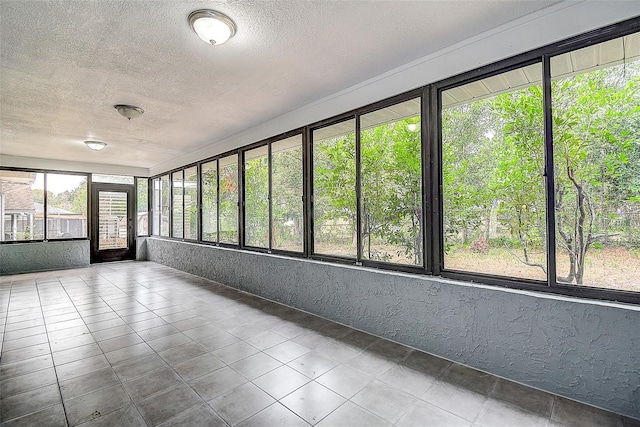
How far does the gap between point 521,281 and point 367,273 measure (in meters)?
1.41

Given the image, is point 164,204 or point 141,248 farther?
point 141,248

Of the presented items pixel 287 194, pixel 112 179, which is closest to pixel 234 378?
pixel 287 194

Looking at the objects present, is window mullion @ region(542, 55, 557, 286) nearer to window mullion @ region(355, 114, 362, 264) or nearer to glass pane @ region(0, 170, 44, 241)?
window mullion @ region(355, 114, 362, 264)

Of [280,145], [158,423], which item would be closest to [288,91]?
[280,145]

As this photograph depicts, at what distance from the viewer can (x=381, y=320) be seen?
10.5 feet

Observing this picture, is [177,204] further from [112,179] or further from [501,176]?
[501,176]

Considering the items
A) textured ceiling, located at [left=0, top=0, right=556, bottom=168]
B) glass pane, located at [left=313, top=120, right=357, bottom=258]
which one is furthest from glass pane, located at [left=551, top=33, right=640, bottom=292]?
glass pane, located at [left=313, top=120, right=357, bottom=258]

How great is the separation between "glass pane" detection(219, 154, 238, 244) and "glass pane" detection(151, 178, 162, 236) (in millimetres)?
3670

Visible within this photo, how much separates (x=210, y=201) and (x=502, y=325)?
5.62 metres

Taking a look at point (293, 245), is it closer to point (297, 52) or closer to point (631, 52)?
point (297, 52)

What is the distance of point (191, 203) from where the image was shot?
714cm

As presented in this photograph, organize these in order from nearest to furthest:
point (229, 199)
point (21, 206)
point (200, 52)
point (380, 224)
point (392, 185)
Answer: point (200, 52) < point (392, 185) < point (380, 224) < point (229, 199) < point (21, 206)

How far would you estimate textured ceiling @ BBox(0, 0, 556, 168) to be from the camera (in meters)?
2.22

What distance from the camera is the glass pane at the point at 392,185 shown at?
311 cm
